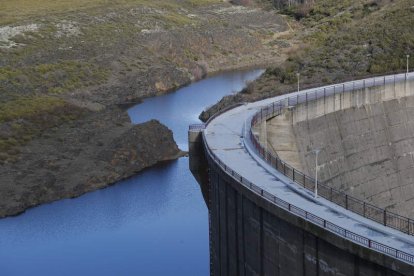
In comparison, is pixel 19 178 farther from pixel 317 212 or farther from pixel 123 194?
pixel 317 212

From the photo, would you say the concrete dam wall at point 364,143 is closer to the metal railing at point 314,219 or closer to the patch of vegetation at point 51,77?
the metal railing at point 314,219

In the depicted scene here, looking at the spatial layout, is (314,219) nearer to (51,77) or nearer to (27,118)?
(27,118)

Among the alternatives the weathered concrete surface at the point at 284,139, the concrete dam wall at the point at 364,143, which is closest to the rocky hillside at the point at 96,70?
the weathered concrete surface at the point at 284,139

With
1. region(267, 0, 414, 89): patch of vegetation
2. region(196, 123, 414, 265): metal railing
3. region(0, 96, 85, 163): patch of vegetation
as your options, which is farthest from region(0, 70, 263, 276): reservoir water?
region(267, 0, 414, 89): patch of vegetation

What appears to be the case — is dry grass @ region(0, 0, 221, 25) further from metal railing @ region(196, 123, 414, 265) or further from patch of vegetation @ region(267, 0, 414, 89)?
metal railing @ region(196, 123, 414, 265)

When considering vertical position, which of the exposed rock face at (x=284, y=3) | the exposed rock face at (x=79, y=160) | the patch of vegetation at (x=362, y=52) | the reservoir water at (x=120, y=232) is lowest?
the reservoir water at (x=120, y=232)

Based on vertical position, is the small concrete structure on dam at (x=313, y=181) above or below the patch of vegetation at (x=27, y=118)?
above
